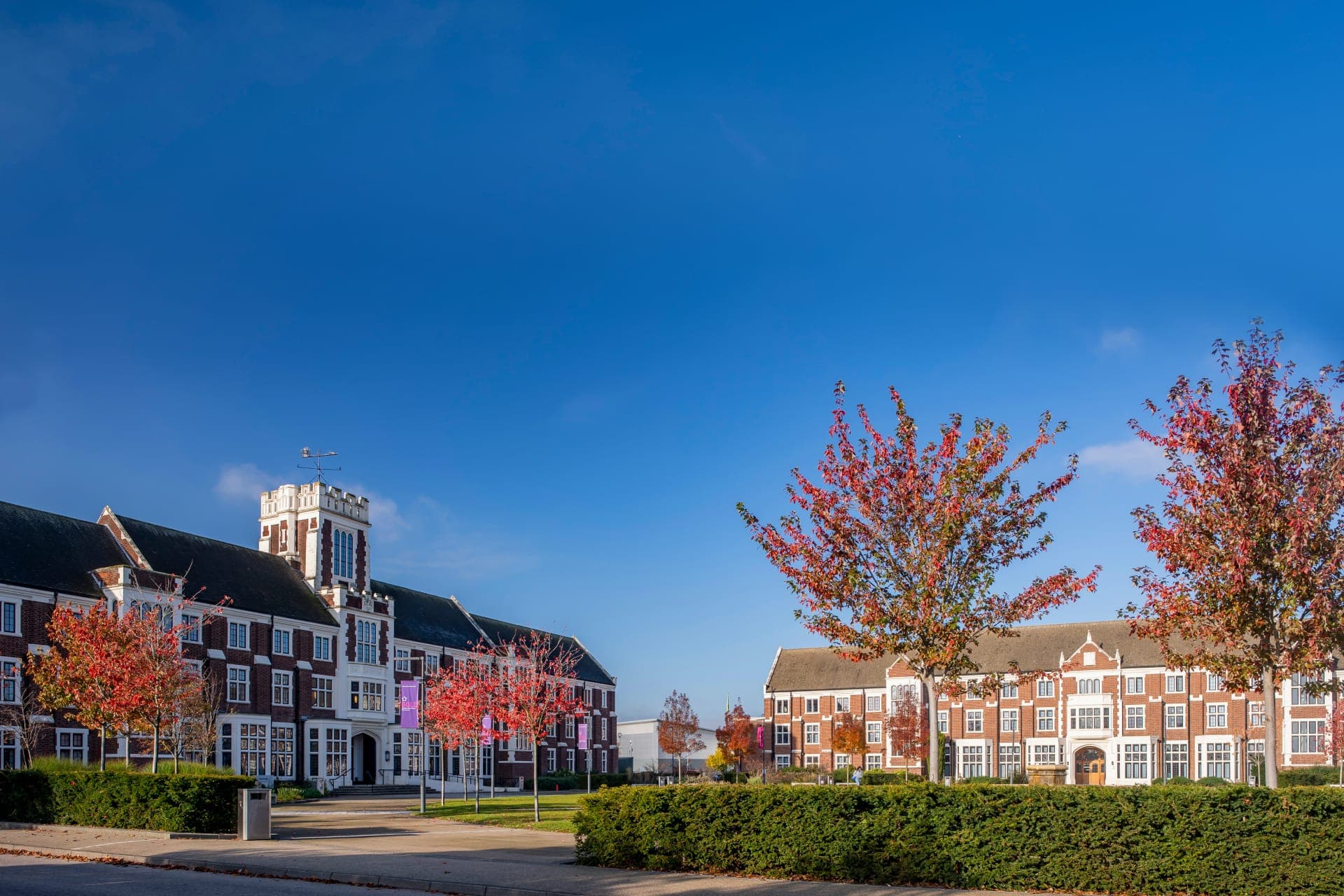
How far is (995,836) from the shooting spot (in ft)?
55.4

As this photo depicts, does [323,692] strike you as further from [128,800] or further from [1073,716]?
[1073,716]

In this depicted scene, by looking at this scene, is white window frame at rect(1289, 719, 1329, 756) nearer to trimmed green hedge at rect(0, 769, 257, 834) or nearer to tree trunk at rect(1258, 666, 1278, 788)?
tree trunk at rect(1258, 666, 1278, 788)

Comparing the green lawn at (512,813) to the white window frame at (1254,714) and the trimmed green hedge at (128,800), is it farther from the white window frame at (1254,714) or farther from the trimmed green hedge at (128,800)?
the white window frame at (1254,714)

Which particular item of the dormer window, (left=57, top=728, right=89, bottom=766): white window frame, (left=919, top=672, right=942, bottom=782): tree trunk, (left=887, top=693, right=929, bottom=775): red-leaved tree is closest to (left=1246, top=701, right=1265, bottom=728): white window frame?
(left=887, top=693, right=929, bottom=775): red-leaved tree

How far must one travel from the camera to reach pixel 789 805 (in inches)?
728

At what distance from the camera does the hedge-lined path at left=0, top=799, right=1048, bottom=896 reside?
16.9 m

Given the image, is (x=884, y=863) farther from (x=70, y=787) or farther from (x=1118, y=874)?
(x=70, y=787)

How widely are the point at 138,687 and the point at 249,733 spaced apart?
72.9ft

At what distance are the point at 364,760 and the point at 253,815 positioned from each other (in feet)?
134

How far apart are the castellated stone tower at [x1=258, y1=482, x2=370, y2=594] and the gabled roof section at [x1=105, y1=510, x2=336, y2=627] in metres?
1.06

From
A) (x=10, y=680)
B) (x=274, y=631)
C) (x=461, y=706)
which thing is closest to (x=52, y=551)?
(x=10, y=680)

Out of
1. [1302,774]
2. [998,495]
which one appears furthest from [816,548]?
[1302,774]

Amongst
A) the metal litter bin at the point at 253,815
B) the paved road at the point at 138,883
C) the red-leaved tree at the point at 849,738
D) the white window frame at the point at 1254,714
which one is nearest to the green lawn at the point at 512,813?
the metal litter bin at the point at 253,815

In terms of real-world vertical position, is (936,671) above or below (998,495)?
below
